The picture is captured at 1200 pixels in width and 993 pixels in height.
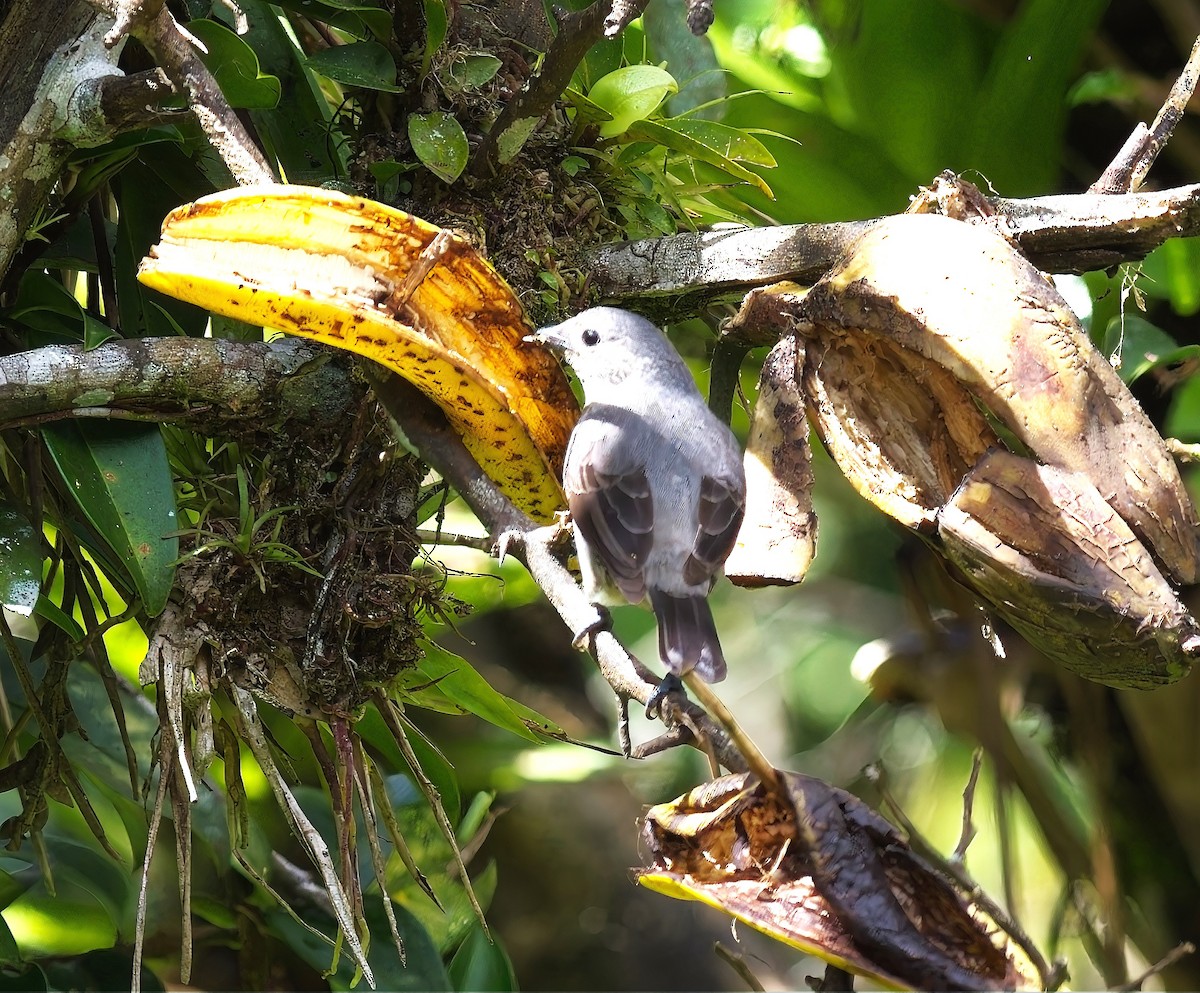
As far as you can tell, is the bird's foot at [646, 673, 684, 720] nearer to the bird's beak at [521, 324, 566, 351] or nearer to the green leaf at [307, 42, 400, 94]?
the bird's beak at [521, 324, 566, 351]

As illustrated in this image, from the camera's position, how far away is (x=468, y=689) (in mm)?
1584

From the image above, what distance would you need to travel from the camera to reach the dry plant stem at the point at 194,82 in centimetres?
103

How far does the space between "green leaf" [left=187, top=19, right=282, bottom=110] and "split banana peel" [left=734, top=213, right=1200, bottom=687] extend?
2.17 feet

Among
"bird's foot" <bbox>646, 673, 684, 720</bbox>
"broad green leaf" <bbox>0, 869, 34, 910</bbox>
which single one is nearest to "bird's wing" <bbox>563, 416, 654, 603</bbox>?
"bird's foot" <bbox>646, 673, 684, 720</bbox>

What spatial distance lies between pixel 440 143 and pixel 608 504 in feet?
1.41

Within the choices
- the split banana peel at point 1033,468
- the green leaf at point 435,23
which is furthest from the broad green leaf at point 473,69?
the split banana peel at point 1033,468

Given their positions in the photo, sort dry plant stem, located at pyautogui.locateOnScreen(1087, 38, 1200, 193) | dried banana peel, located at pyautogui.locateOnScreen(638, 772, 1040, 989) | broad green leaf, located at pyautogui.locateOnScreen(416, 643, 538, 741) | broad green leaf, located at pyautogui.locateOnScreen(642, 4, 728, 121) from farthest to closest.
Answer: broad green leaf, located at pyautogui.locateOnScreen(642, 4, 728, 121) < broad green leaf, located at pyautogui.locateOnScreen(416, 643, 538, 741) < dry plant stem, located at pyautogui.locateOnScreen(1087, 38, 1200, 193) < dried banana peel, located at pyautogui.locateOnScreen(638, 772, 1040, 989)

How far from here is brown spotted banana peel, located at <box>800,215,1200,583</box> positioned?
89 centimetres

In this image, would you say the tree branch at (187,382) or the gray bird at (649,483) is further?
the gray bird at (649,483)

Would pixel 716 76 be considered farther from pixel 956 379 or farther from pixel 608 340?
pixel 956 379

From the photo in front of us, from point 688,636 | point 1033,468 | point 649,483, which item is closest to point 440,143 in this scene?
point 649,483

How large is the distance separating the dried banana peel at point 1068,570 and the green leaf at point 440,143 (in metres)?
0.65

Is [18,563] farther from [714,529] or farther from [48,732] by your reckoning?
[714,529]

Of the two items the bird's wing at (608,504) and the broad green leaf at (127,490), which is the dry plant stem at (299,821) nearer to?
the broad green leaf at (127,490)
